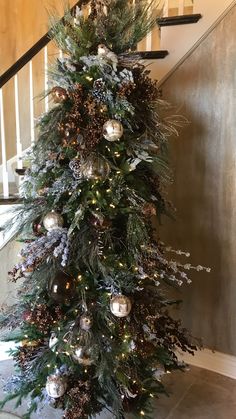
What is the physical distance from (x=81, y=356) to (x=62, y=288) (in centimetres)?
28

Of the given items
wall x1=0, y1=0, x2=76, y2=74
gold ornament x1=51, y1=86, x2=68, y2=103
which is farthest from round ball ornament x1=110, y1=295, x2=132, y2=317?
wall x1=0, y1=0, x2=76, y2=74

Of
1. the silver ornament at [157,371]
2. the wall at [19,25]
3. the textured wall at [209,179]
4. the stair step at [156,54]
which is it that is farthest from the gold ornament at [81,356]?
the wall at [19,25]

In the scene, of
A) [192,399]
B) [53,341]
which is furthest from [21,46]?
[192,399]

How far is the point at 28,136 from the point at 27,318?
228 centimetres

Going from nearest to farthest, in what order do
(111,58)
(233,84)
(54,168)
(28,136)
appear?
(111,58) → (54,168) → (233,84) → (28,136)

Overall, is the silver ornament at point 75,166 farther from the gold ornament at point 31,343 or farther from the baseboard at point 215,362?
the baseboard at point 215,362

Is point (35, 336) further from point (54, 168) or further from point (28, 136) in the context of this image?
point (28, 136)

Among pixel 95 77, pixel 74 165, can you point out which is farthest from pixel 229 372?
pixel 95 77

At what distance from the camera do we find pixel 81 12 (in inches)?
66.1

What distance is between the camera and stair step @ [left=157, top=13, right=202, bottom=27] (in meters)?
2.14

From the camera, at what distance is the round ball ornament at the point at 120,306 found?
1.61 metres

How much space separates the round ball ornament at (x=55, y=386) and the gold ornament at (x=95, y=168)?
851 millimetres

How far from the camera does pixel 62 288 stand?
66.3 inches

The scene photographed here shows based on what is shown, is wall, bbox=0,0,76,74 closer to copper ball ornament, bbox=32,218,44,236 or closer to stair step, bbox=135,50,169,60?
stair step, bbox=135,50,169,60
